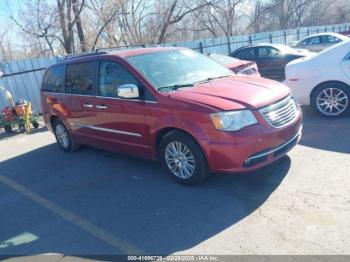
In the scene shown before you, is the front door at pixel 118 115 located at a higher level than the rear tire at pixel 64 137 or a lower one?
higher

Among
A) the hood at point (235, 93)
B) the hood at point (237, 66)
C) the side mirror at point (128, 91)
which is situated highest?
the side mirror at point (128, 91)

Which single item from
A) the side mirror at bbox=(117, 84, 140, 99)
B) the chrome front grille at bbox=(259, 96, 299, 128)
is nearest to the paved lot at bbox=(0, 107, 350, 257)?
the chrome front grille at bbox=(259, 96, 299, 128)

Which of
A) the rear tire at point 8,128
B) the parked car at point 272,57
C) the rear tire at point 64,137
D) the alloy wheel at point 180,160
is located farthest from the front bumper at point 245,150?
the parked car at point 272,57

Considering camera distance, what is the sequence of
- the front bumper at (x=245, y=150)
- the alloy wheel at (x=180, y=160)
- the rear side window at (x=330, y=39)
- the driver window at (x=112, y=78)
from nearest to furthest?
the front bumper at (x=245, y=150), the alloy wheel at (x=180, y=160), the driver window at (x=112, y=78), the rear side window at (x=330, y=39)

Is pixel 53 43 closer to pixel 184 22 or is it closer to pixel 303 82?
pixel 184 22

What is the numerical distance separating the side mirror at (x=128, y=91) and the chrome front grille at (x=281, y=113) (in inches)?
64.2

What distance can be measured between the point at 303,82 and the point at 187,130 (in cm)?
363

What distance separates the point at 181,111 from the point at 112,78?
5.00 feet

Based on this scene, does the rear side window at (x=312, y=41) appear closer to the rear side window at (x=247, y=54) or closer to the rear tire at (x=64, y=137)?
the rear side window at (x=247, y=54)

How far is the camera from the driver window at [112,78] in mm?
4879

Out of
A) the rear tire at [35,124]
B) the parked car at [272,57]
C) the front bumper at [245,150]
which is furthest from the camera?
the parked car at [272,57]

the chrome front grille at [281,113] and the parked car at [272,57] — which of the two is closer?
the chrome front grille at [281,113]

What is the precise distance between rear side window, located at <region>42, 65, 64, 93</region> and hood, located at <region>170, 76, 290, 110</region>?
299cm

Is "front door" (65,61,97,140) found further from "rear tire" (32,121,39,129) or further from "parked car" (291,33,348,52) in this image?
"parked car" (291,33,348,52)
